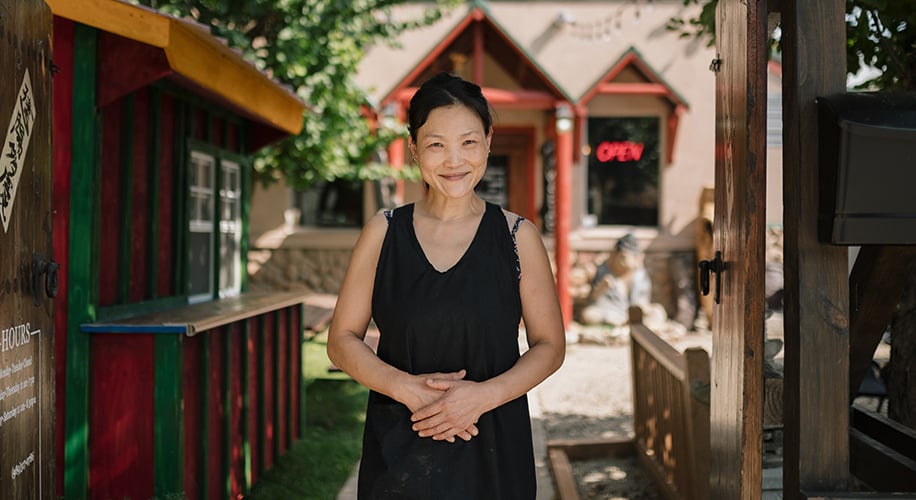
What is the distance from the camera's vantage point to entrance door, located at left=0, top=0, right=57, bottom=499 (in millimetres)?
2469

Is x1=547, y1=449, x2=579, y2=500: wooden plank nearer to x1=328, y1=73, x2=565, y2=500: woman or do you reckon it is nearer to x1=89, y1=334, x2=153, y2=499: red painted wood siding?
x1=89, y1=334, x2=153, y2=499: red painted wood siding

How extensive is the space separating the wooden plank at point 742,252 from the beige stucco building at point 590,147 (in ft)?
33.0

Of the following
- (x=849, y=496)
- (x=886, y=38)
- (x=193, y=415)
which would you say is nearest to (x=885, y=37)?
(x=886, y=38)

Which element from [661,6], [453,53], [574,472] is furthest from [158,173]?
[661,6]

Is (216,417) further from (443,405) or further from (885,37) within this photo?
(885,37)

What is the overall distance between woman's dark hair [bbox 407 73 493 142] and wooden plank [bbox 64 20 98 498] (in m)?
2.08

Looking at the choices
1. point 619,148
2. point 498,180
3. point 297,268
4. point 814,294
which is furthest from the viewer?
point 498,180

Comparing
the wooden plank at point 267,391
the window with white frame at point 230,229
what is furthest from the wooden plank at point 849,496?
the window with white frame at point 230,229

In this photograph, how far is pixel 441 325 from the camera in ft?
6.79

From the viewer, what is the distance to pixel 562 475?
15.9ft

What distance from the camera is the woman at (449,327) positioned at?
6.72ft

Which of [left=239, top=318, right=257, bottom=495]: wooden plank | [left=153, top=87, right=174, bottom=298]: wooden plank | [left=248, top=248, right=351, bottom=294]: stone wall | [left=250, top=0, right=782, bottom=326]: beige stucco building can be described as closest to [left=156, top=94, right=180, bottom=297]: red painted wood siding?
[left=153, top=87, right=174, bottom=298]: wooden plank

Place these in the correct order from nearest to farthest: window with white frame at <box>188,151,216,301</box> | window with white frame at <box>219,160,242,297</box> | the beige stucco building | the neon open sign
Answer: window with white frame at <box>188,151,216,301</box> < window with white frame at <box>219,160,242,297</box> < the beige stucco building < the neon open sign

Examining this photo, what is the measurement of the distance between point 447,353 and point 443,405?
0.15 m
